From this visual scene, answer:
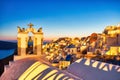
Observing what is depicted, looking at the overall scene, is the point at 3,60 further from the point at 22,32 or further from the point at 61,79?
the point at 61,79

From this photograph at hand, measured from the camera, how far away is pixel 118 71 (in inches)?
123

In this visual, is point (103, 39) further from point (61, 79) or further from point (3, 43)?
point (61, 79)

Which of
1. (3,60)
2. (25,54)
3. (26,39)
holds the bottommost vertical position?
(3,60)

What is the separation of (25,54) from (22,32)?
573 millimetres

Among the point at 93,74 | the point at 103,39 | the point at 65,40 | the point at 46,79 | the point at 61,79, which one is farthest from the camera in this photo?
the point at 65,40

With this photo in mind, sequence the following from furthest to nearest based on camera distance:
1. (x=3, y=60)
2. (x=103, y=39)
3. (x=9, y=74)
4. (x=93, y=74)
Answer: (x=103, y=39) → (x=3, y=60) → (x=9, y=74) → (x=93, y=74)

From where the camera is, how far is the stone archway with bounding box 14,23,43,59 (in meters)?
5.93

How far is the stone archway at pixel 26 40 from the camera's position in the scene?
5930 millimetres

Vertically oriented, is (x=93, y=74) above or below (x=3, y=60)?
above

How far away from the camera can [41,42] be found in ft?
Answer: 19.8

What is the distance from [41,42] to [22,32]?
0.55m

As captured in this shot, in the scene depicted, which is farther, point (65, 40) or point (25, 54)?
point (65, 40)

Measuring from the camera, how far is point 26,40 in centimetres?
608

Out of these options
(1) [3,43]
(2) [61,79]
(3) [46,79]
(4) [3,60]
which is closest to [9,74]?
(3) [46,79]
